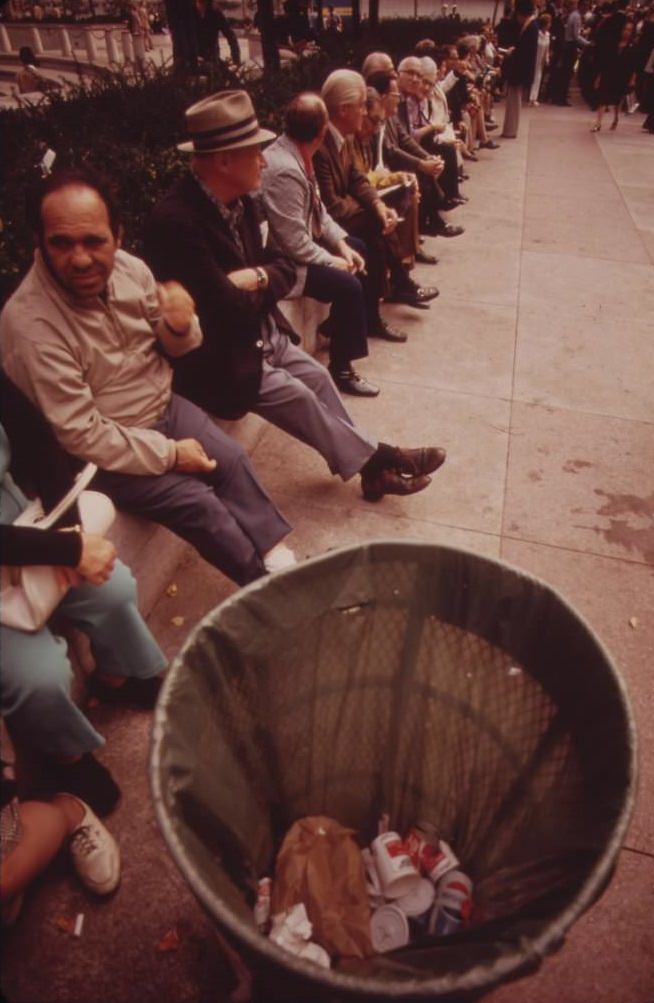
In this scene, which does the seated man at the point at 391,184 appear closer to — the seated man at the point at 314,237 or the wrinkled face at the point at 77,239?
the seated man at the point at 314,237

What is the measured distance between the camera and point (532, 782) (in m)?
1.39

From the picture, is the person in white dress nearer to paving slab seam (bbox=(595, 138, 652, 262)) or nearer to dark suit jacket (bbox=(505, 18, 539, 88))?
dark suit jacket (bbox=(505, 18, 539, 88))

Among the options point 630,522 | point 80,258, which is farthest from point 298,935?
point 630,522

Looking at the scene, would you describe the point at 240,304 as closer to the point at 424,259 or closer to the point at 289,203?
the point at 289,203

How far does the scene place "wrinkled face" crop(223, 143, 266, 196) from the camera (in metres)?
2.59

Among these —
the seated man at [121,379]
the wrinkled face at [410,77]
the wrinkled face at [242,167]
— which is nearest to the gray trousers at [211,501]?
the seated man at [121,379]

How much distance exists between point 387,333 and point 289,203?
→ 1.49 meters

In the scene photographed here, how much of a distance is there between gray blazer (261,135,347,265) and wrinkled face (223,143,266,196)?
831mm

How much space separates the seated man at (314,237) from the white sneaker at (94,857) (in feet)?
9.61

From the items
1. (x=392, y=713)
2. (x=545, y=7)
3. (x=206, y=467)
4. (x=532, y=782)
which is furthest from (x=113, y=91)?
(x=545, y=7)

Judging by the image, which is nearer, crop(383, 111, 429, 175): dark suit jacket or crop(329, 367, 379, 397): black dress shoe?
crop(329, 367, 379, 397): black dress shoe

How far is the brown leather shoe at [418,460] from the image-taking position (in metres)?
3.23

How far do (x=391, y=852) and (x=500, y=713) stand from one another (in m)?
0.50


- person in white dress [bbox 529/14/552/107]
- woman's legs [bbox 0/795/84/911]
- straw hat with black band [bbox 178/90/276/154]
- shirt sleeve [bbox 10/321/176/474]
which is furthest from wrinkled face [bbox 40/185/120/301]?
person in white dress [bbox 529/14/552/107]
